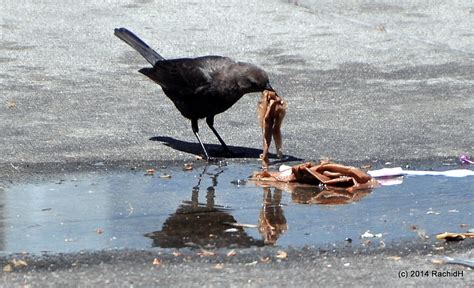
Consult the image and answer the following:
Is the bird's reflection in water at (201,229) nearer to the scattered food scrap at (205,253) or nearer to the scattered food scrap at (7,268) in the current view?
the scattered food scrap at (205,253)

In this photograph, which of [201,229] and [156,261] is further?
[201,229]

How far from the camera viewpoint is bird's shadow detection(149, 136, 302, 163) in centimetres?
784

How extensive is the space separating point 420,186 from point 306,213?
990mm

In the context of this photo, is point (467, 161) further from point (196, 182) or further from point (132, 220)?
point (132, 220)

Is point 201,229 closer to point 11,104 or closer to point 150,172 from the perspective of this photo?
point 150,172

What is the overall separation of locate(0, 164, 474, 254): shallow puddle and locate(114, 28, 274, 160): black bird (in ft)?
2.25

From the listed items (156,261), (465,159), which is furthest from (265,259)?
(465,159)

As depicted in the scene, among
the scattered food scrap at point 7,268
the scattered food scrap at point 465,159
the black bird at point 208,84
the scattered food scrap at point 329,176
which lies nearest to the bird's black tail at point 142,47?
the black bird at point 208,84

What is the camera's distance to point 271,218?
625cm

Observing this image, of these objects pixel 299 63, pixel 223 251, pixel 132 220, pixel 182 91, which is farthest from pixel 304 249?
pixel 299 63

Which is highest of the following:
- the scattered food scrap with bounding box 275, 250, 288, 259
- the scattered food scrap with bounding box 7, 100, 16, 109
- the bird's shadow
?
the scattered food scrap with bounding box 7, 100, 16, 109

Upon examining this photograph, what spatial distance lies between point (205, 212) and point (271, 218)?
16.7 inches

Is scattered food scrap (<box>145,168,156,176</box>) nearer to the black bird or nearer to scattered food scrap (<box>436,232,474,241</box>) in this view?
the black bird

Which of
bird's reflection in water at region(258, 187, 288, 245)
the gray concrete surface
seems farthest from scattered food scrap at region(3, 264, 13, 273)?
bird's reflection in water at region(258, 187, 288, 245)
